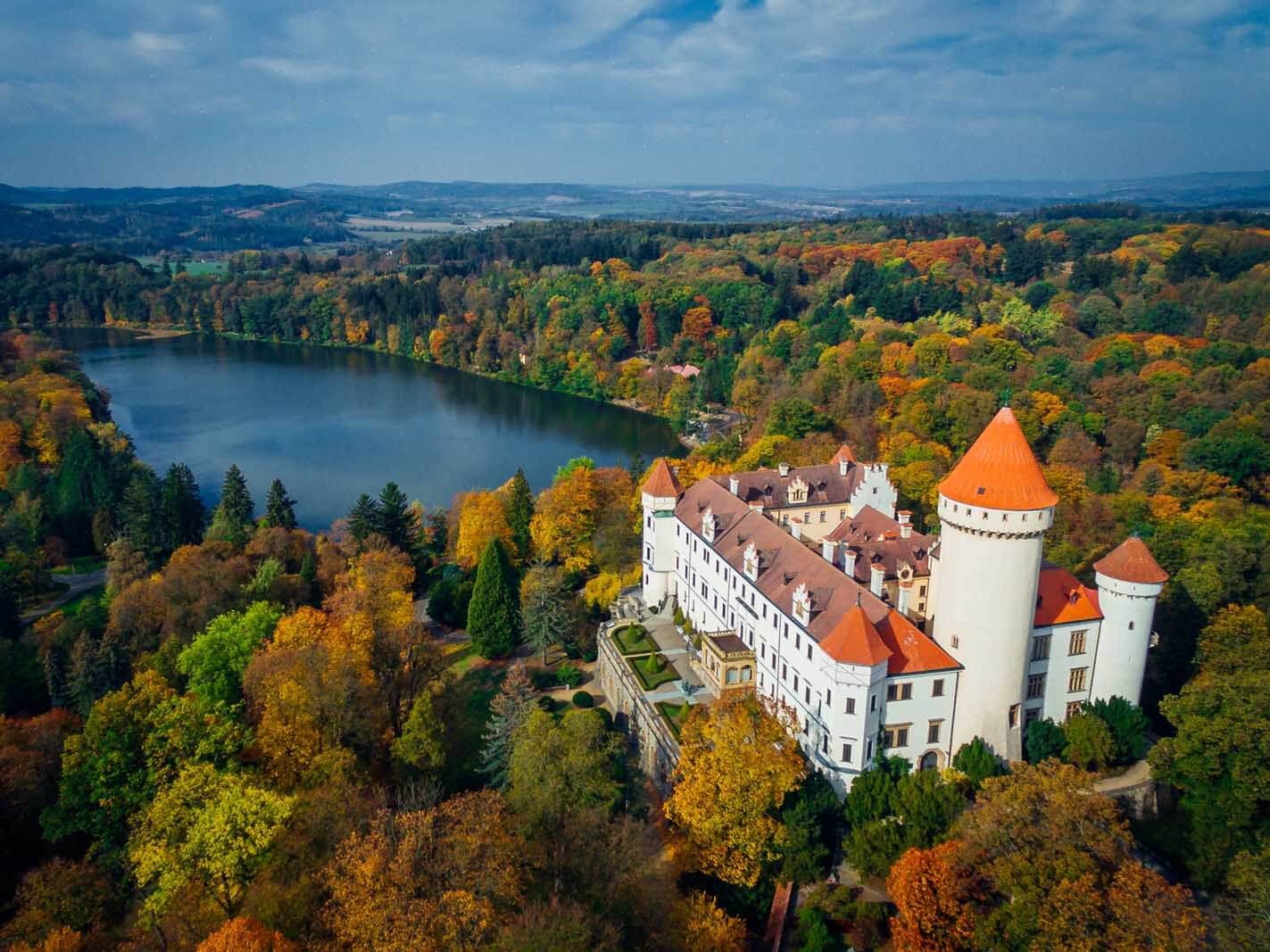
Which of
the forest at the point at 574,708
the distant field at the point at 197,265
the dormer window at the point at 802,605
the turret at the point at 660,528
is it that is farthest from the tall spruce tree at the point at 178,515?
the distant field at the point at 197,265

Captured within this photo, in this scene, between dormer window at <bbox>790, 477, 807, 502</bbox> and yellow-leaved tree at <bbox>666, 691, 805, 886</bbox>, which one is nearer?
yellow-leaved tree at <bbox>666, 691, 805, 886</bbox>

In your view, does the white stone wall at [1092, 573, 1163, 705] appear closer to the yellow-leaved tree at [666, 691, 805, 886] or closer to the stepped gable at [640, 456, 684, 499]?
the yellow-leaved tree at [666, 691, 805, 886]

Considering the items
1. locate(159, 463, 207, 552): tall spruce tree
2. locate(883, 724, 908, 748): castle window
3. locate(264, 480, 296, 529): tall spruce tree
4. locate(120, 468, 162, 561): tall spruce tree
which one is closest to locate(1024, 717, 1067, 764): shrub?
locate(883, 724, 908, 748): castle window

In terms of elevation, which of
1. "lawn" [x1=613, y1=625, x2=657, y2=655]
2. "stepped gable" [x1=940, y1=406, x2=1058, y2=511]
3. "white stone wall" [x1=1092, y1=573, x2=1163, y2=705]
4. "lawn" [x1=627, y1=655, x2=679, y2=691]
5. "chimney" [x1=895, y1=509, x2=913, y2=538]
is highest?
"stepped gable" [x1=940, y1=406, x2=1058, y2=511]

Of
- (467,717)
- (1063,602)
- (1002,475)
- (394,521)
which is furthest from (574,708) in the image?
(1002,475)

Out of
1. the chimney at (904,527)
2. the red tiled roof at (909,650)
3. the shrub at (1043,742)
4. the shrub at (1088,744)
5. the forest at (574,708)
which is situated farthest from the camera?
the chimney at (904,527)

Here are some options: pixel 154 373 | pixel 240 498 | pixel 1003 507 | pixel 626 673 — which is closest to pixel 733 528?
pixel 626 673

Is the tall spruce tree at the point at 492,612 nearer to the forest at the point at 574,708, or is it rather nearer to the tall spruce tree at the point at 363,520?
the forest at the point at 574,708
